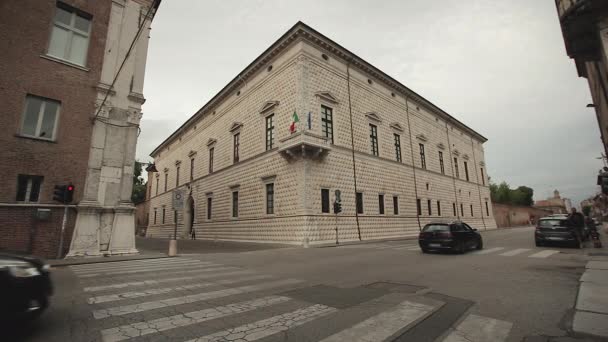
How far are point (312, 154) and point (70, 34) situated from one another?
13.4m

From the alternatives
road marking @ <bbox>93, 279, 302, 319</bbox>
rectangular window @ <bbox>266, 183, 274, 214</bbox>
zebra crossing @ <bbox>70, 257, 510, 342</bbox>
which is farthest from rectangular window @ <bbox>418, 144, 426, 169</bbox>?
road marking @ <bbox>93, 279, 302, 319</bbox>

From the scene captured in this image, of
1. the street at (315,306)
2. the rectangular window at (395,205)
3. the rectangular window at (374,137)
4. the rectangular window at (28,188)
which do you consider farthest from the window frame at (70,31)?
the rectangular window at (395,205)

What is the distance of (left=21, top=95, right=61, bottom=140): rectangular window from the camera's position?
11.6 m

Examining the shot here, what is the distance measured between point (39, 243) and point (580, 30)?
20.0 meters

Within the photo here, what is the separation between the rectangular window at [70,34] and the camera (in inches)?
504

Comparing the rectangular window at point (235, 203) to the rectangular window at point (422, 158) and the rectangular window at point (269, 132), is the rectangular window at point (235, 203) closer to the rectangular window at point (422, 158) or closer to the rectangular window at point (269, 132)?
the rectangular window at point (269, 132)

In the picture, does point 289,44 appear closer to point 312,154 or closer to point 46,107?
point 312,154

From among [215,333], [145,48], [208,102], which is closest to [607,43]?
[215,333]

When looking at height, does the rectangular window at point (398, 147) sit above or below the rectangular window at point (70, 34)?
below

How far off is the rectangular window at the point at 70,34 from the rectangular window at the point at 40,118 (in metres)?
2.24

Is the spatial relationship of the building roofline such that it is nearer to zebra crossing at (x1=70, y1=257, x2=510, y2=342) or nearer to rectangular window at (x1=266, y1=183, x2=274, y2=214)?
rectangular window at (x1=266, y1=183, x2=274, y2=214)

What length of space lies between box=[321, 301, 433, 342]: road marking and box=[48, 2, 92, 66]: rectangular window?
15944 millimetres

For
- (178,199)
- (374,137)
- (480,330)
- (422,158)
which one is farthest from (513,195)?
(480,330)

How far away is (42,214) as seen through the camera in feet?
36.4
